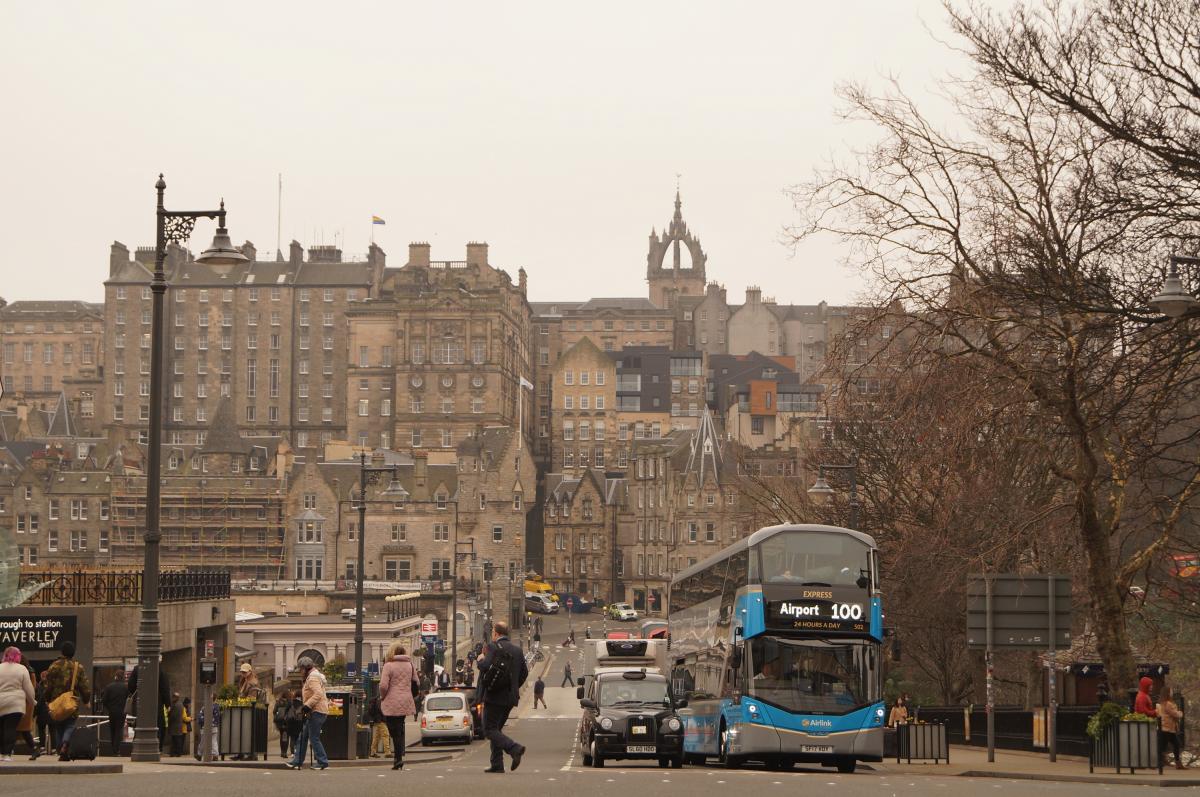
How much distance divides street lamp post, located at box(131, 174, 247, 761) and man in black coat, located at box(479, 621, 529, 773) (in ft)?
16.0

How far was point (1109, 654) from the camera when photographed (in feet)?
94.4

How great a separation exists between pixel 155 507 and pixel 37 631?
13246mm

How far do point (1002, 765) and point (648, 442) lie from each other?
140227 mm

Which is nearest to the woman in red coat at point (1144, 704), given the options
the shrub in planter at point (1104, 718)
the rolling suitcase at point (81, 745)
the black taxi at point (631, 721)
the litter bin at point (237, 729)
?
the shrub in planter at point (1104, 718)

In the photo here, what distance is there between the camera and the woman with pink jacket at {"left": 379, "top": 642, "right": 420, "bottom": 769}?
2436 cm

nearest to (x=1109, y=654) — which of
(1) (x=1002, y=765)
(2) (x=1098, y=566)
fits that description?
(2) (x=1098, y=566)

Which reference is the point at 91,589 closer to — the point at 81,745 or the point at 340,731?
the point at 340,731

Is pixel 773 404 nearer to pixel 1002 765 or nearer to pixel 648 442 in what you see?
pixel 648 442

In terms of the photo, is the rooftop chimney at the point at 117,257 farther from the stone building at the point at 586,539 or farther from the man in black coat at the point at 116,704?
the man in black coat at the point at 116,704

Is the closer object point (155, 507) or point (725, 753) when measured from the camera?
point (155, 507)

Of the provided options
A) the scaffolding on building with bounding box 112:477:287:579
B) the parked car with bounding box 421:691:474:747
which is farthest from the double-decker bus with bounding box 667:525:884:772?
the scaffolding on building with bounding box 112:477:287:579

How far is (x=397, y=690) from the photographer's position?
24.4 meters

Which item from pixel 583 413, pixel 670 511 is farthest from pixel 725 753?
pixel 583 413

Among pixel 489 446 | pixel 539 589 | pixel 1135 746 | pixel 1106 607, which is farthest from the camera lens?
pixel 539 589
